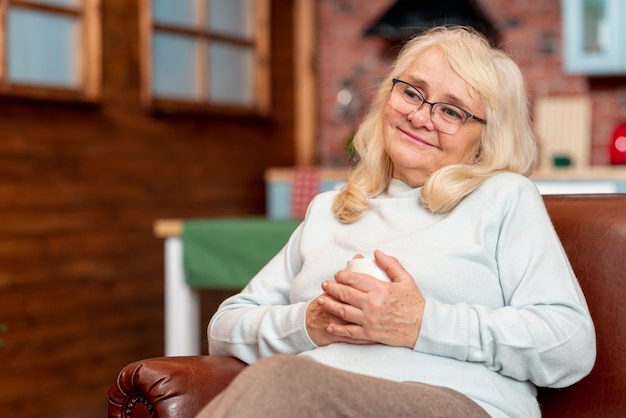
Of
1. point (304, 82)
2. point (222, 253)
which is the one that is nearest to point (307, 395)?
point (222, 253)

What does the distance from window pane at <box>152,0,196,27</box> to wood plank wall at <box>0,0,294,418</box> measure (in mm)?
152

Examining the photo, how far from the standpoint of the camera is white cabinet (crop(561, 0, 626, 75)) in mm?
4508

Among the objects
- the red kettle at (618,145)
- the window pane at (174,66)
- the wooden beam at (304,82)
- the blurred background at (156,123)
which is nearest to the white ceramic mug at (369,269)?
the blurred background at (156,123)

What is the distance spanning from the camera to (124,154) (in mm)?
4273

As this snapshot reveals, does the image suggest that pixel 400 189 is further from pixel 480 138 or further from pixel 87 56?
pixel 87 56

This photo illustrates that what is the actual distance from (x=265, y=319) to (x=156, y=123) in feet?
8.99

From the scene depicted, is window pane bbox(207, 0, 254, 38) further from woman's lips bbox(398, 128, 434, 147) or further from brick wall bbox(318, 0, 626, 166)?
woman's lips bbox(398, 128, 434, 147)

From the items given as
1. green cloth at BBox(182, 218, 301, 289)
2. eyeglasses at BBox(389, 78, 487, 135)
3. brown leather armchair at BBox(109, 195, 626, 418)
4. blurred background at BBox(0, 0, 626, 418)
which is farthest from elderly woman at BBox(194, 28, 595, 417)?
blurred background at BBox(0, 0, 626, 418)

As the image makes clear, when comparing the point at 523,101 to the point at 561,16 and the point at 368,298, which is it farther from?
the point at 561,16

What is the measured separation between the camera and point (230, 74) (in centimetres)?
491

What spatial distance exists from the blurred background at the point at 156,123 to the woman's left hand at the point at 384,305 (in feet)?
7.14

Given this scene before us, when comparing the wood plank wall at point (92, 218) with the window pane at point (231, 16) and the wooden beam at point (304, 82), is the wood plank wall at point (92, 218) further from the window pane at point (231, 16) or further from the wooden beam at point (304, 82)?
the wooden beam at point (304, 82)

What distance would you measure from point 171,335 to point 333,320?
1.73m

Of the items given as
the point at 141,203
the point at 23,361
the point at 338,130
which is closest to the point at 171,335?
the point at 23,361
